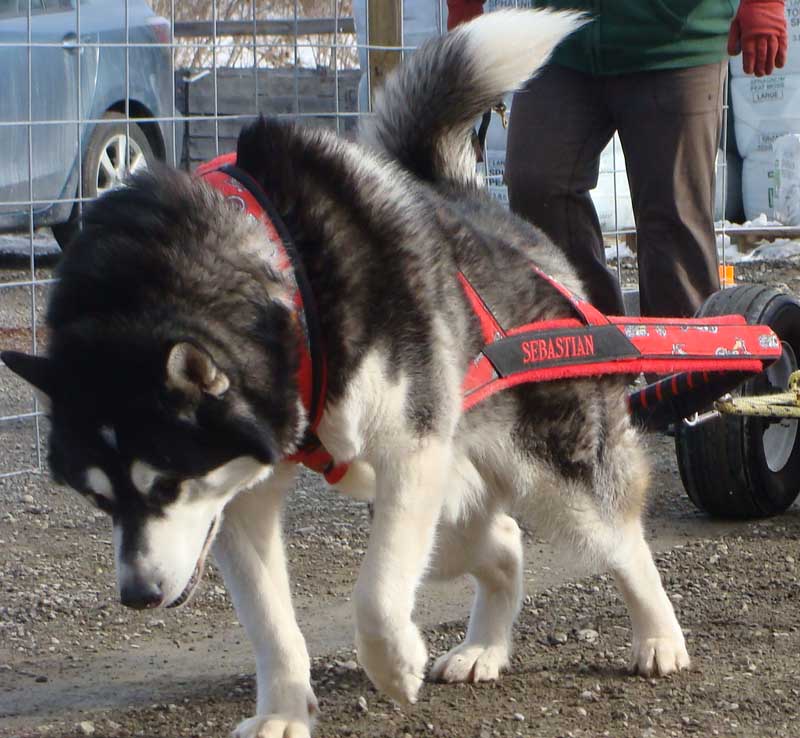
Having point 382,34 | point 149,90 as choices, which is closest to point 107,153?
point 149,90

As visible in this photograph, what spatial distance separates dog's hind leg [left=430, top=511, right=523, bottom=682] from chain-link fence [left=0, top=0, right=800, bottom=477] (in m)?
2.89

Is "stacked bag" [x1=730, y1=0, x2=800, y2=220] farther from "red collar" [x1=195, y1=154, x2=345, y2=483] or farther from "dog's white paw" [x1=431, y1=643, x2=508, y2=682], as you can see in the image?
"red collar" [x1=195, y1=154, x2=345, y2=483]

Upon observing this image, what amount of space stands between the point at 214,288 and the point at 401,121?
3.13ft

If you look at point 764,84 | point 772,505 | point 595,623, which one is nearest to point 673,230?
point 772,505

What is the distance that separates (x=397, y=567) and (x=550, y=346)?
2.07 ft

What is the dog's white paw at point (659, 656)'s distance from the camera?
9.23ft

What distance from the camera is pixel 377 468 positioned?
2459 millimetres

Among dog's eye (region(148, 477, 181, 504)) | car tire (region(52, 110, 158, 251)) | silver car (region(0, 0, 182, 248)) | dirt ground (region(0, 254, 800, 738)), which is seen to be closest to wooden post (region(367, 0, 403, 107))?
silver car (region(0, 0, 182, 248))

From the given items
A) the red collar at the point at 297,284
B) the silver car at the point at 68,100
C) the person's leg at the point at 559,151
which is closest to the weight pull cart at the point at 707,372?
the red collar at the point at 297,284

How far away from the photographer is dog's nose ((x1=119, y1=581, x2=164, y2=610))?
217 cm

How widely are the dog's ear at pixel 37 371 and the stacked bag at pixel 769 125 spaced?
23.9 ft

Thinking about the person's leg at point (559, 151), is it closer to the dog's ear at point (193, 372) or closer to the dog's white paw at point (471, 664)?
the dog's white paw at point (471, 664)

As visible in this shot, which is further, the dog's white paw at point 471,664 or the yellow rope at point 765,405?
the yellow rope at point 765,405

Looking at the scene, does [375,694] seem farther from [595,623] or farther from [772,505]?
[772,505]
